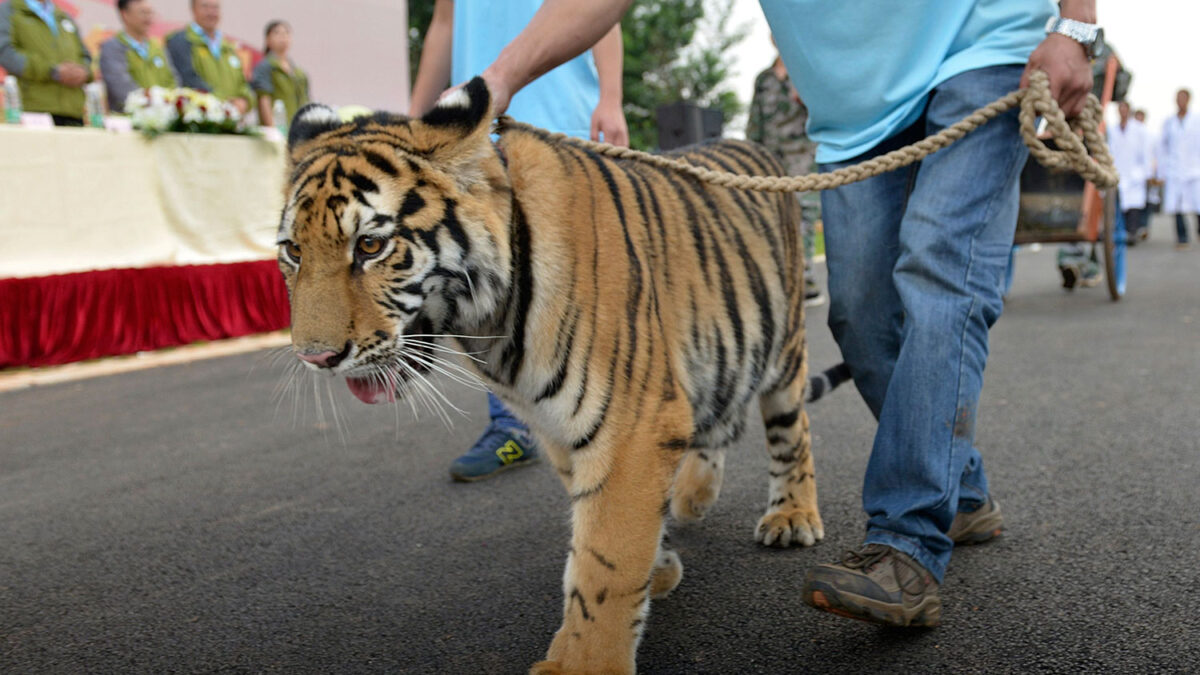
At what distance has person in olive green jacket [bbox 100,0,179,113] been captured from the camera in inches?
337

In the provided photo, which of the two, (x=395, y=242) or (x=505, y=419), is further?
(x=505, y=419)

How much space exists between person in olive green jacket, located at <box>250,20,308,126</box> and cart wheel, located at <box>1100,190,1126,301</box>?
26.6 feet

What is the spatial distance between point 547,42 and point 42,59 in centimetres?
704

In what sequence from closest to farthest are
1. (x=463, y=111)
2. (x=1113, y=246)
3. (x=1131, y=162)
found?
(x=463, y=111) < (x=1113, y=246) < (x=1131, y=162)

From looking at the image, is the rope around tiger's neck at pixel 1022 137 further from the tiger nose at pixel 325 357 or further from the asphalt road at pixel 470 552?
the asphalt road at pixel 470 552

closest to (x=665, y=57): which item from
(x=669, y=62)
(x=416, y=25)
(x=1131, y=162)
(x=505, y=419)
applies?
(x=669, y=62)

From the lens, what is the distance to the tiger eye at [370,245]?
1976 mm

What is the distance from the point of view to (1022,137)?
7.72 feet

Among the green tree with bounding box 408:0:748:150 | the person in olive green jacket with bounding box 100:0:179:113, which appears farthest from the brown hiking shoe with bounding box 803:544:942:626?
the green tree with bounding box 408:0:748:150

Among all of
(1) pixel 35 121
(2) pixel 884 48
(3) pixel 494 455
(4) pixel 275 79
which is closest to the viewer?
(2) pixel 884 48

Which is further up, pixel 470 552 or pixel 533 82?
pixel 533 82

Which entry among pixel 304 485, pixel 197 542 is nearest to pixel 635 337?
pixel 197 542

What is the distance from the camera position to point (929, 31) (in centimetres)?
244

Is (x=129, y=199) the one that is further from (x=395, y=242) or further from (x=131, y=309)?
(x=395, y=242)
